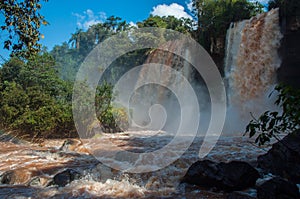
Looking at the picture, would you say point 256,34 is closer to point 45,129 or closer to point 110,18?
point 45,129

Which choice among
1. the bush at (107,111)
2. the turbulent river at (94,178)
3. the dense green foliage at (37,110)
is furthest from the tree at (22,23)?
the bush at (107,111)

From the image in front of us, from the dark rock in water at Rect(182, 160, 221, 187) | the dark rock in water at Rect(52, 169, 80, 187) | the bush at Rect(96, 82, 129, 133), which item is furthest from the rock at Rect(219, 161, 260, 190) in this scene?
the bush at Rect(96, 82, 129, 133)

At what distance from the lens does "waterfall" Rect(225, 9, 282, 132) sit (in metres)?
11.9

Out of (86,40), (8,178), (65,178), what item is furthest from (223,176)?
(86,40)

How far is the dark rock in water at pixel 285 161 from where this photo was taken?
14.9 ft

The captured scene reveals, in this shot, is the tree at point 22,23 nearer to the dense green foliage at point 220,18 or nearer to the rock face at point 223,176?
the rock face at point 223,176

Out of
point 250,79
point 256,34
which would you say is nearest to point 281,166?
point 250,79

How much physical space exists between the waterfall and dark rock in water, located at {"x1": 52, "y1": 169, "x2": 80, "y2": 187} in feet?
30.6

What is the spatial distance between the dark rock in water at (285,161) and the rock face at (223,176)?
1.66 ft

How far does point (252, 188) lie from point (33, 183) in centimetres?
398

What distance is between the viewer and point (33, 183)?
16.4 feet

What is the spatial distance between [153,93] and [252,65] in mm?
10098

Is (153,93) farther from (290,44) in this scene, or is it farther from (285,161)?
(285,161)

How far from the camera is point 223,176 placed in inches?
175
